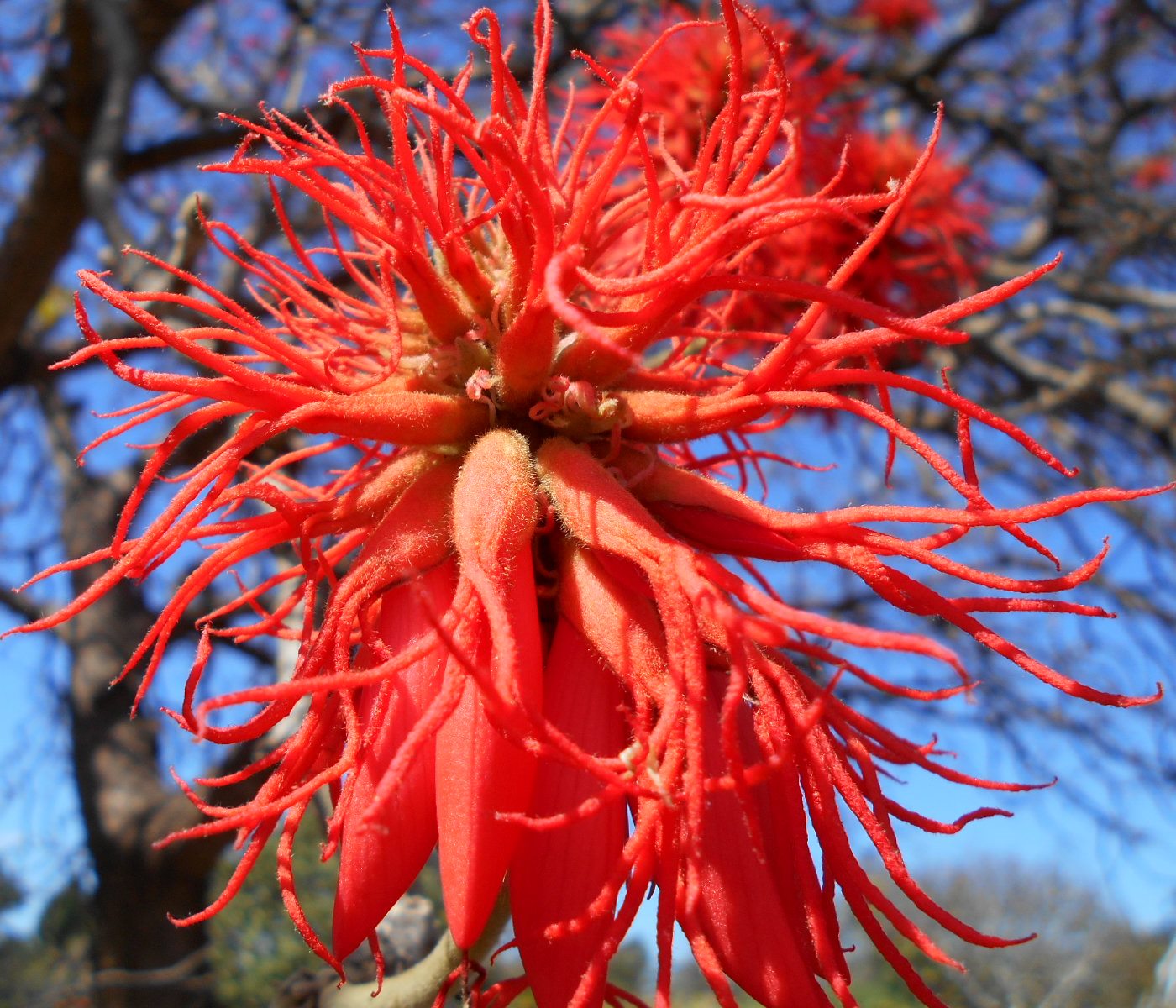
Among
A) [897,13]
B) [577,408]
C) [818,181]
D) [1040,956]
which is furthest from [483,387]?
[897,13]

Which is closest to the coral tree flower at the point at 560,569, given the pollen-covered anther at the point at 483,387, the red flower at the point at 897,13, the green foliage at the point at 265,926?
the pollen-covered anther at the point at 483,387

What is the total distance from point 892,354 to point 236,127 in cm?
214

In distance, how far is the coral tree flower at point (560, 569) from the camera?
82 centimetres

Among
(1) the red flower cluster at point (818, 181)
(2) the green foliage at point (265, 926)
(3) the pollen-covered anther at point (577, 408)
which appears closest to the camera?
(3) the pollen-covered anther at point (577, 408)

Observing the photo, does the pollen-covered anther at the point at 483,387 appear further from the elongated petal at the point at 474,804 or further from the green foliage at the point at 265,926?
the green foliage at the point at 265,926

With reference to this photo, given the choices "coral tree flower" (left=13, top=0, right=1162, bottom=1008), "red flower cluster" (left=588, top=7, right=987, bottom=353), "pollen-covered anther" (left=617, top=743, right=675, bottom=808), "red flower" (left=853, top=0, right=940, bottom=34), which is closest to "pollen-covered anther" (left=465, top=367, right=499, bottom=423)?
"coral tree flower" (left=13, top=0, right=1162, bottom=1008)

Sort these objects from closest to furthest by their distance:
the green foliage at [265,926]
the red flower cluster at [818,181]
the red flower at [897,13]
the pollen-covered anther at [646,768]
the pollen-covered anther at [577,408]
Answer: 1. the pollen-covered anther at [646,768]
2. the pollen-covered anther at [577,408]
3. the red flower cluster at [818,181]
4. the red flower at [897,13]
5. the green foliage at [265,926]

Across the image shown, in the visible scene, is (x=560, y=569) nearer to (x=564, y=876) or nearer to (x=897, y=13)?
(x=564, y=876)

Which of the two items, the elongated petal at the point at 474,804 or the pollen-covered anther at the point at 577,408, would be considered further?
the pollen-covered anther at the point at 577,408

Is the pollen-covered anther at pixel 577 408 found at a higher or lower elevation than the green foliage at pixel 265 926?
higher

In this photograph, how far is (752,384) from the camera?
96 centimetres

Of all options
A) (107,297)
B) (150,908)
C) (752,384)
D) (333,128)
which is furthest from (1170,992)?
(333,128)

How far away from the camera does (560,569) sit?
0.99m

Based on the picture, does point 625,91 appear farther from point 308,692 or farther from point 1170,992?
point 1170,992
